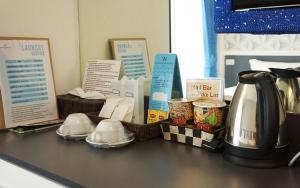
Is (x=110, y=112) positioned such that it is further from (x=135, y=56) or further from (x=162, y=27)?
(x=162, y=27)

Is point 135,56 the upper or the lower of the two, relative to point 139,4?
lower

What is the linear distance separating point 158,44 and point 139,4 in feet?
0.85

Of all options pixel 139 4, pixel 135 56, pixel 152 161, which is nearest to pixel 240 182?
pixel 152 161

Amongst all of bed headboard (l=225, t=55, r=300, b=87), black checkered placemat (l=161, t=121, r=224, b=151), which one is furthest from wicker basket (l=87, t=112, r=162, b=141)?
bed headboard (l=225, t=55, r=300, b=87)

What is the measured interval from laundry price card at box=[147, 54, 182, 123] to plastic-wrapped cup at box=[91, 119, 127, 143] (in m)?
0.17

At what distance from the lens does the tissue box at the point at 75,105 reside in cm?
131

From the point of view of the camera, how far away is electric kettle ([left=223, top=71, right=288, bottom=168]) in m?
0.80

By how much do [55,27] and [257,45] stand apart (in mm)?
1369

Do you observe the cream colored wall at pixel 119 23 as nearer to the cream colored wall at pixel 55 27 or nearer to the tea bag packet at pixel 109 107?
the cream colored wall at pixel 55 27

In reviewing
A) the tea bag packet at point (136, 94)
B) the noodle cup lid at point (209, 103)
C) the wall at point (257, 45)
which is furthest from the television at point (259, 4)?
the wall at point (257, 45)

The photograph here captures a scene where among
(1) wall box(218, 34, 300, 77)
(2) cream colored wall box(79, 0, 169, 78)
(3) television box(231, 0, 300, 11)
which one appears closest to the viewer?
(3) television box(231, 0, 300, 11)

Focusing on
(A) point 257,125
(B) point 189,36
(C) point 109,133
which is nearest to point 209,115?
(A) point 257,125

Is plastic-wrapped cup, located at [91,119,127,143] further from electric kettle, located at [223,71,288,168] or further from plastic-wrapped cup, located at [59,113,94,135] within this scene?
electric kettle, located at [223,71,288,168]

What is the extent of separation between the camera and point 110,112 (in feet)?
3.94
